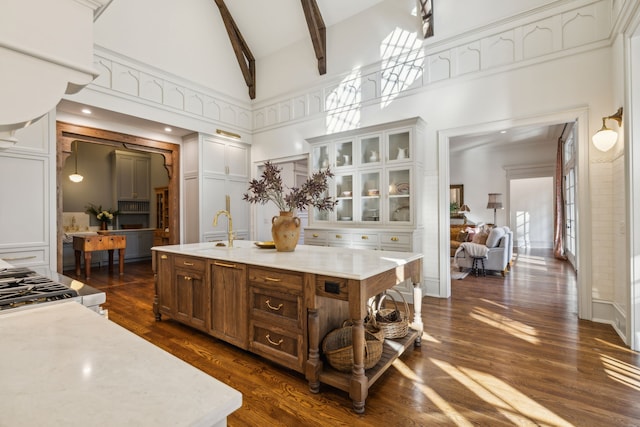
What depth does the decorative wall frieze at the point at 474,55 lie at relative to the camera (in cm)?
331

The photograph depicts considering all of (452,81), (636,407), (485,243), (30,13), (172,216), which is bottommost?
(636,407)

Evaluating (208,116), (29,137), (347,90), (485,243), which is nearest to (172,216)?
(208,116)

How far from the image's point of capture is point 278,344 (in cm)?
222

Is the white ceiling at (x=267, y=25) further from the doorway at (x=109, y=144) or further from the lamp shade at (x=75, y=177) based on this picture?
the lamp shade at (x=75, y=177)

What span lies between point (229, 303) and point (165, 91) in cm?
401

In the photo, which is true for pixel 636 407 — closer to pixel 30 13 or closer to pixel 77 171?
pixel 30 13

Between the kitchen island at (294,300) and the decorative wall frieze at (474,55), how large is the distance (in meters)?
2.85

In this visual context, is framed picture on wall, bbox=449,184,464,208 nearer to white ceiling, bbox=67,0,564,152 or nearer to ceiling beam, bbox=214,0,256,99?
white ceiling, bbox=67,0,564,152

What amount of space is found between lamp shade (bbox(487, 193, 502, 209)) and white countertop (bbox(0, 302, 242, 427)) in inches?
371

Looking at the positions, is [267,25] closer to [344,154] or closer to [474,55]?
[344,154]

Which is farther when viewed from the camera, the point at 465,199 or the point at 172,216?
the point at 465,199

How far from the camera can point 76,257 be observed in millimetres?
6090

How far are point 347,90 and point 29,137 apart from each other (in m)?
A: 4.28

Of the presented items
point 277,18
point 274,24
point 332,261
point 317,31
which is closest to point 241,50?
point 274,24
